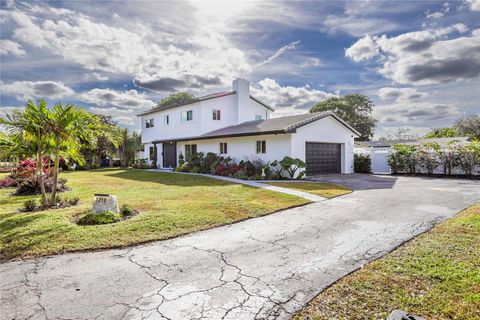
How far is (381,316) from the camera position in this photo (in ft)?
9.26

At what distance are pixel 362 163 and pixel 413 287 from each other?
1956 cm

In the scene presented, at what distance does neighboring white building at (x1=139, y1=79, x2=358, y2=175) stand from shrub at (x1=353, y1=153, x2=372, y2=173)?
0.97 m

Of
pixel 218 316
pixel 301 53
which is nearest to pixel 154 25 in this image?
pixel 301 53

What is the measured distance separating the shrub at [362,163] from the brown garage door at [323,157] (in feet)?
7.57

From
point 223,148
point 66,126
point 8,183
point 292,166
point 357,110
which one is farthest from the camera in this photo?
point 357,110

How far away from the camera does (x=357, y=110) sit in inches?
1930

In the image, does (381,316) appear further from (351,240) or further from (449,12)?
(449,12)

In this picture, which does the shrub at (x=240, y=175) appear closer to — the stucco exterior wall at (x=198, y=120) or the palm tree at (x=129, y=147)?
the stucco exterior wall at (x=198, y=120)

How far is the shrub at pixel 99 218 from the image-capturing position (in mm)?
6406

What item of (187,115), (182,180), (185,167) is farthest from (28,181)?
(187,115)

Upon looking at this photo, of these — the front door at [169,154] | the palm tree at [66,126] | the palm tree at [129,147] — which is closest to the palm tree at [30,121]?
the palm tree at [66,126]

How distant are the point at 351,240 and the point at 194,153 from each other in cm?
1917

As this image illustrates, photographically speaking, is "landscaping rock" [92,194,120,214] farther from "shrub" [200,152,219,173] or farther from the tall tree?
the tall tree

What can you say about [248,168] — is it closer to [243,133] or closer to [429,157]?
[243,133]
